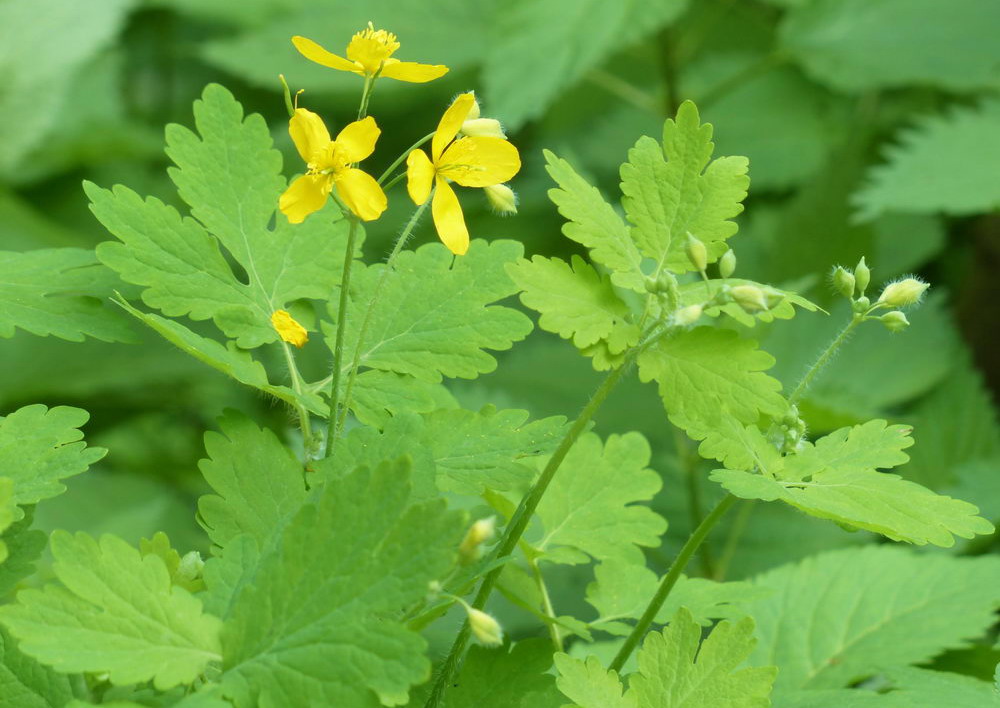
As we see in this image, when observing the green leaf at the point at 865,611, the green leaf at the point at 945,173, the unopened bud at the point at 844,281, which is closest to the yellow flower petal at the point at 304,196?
the unopened bud at the point at 844,281

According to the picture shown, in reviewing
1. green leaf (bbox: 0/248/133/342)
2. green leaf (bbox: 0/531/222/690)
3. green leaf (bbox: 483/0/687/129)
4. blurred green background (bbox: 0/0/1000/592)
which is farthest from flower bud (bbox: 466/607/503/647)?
green leaf (bbox: 483/0/687/129)

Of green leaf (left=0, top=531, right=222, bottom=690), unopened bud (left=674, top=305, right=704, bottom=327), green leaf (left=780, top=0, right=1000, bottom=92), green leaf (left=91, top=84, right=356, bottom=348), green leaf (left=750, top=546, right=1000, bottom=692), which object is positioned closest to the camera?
green leaf (left=0, top=531, right=222, bottom=690)

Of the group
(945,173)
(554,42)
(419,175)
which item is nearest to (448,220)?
(419,175)

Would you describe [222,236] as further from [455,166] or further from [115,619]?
[115,619]

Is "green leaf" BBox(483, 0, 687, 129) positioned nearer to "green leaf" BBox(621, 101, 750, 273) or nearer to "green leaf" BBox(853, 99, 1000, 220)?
"green leaf" BBox(853, 99, 1000, 220)

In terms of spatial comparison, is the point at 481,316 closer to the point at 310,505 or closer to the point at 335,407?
the point at 335,407

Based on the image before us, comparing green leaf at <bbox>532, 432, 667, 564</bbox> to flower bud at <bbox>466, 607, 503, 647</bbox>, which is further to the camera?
green leaf at <bbox>532, 432, 667, 564</bbox>

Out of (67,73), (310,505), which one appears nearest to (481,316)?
(310,505)

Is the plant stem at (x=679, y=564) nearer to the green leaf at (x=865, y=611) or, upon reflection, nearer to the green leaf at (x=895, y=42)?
the green leaf at (x=865, y=611)
